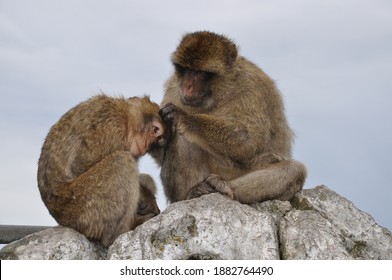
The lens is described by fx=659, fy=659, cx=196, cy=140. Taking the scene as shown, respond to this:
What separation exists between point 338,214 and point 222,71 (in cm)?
217

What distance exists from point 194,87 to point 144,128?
107 cm

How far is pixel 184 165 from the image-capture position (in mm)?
7840

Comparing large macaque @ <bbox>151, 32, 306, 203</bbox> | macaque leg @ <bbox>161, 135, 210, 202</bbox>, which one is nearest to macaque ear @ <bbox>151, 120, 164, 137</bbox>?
large macaque @ <bbox>151, 32, 306, 203</bbox>

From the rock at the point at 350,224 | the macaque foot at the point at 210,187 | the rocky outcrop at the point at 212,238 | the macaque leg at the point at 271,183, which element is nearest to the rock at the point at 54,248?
the rocky outcrop at the point at 212,238

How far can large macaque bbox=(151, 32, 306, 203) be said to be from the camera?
7680 millimetres

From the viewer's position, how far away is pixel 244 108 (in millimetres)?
7934

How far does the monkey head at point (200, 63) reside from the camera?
7.86m

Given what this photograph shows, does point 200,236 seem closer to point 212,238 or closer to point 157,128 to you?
point 212,238

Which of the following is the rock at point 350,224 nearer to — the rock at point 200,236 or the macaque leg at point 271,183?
the macaque leg at point 271,183

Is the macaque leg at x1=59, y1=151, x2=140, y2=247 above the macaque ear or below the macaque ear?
below

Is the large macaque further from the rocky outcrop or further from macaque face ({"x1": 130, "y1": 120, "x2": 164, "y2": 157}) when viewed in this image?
the rocky outcrop

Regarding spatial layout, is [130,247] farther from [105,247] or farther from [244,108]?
[244,108]

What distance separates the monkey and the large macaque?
0.49 meters
